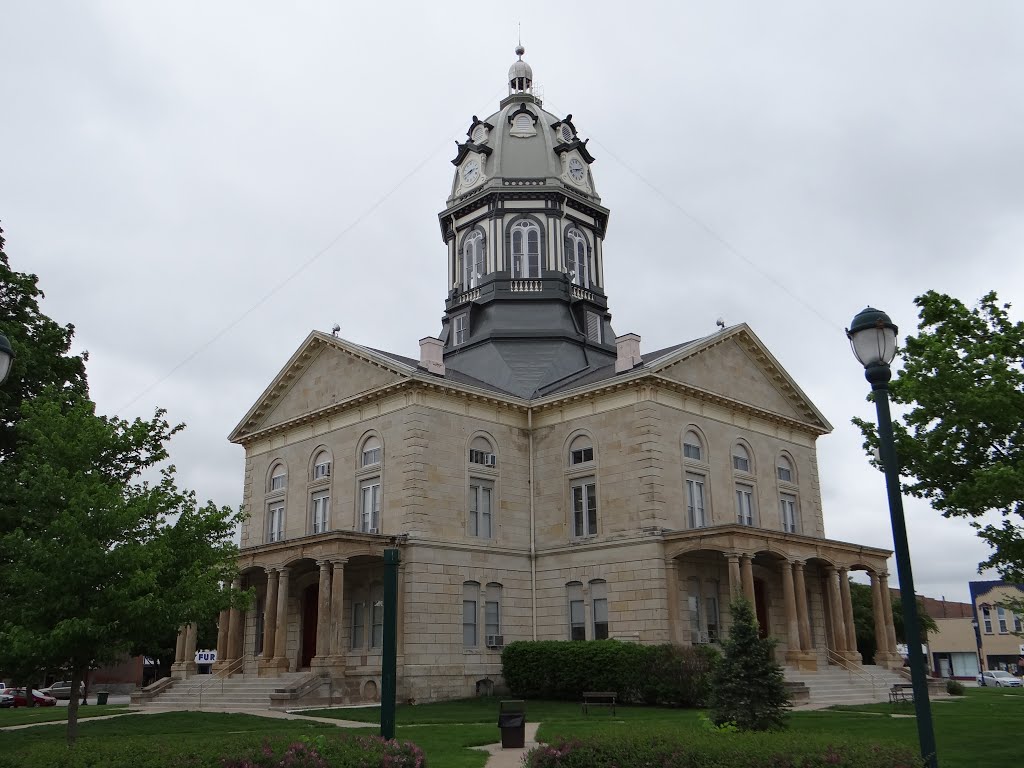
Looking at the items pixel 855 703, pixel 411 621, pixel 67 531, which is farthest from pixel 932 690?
pixel 67 531

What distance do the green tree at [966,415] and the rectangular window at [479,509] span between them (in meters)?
18.8

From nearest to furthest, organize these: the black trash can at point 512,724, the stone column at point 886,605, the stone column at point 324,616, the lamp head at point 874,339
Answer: the lamp head at point 874,339 < the black trash can at point 512,724 < the stone column at point 324,616 < the stone column at point 886,605

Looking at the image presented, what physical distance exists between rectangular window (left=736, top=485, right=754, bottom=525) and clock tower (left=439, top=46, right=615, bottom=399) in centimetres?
814

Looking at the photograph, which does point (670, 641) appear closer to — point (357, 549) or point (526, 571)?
point (526, 571)

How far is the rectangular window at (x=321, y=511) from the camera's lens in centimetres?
3800

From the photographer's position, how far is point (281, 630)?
34.3 metres

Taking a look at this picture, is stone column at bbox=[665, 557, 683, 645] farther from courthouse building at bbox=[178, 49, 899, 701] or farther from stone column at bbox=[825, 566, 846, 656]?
stone column at bbox=[825, 566, 846, 656]

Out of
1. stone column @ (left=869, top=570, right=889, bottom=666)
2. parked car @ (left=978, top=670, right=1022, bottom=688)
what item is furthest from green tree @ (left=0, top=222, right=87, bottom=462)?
parked car @ (left=978, top=670, right=1022, bottom=688)

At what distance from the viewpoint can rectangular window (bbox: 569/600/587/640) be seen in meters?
35.1

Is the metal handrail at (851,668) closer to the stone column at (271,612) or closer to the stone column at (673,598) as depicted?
the stone column at (673,598)

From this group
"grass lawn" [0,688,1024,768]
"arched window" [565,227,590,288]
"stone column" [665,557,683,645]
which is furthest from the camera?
"arched window" [565,227,590,288]

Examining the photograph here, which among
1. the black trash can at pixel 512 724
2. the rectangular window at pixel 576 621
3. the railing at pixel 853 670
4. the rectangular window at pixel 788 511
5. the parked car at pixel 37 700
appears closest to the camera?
the black trash can at pixel 512 724

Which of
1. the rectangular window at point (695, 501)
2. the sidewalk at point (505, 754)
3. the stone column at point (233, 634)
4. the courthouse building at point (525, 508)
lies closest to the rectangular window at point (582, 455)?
the courthouse building at point (525, 508)

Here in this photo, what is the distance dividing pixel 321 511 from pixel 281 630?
18.4 ft
